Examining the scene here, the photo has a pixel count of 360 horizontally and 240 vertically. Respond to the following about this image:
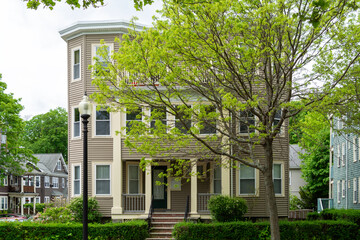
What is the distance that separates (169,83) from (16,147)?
78.5ft

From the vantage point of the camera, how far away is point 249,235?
65.7ft

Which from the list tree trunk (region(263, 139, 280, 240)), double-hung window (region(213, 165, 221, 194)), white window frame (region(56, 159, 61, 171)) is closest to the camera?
tree trunk (region(263, 139, 280, 240))

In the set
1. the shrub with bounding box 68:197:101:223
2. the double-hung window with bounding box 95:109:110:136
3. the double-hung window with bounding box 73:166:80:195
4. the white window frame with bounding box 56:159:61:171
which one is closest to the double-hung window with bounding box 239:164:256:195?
the double-hung window with bounding box 95:109:110:136

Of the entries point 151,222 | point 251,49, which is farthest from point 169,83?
point 151,222

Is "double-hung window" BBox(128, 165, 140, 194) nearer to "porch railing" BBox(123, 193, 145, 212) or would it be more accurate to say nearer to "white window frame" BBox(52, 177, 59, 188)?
"porch railing" BBox(123, 193, 145, 212)

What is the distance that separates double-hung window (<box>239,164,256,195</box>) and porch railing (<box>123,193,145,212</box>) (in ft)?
15.5

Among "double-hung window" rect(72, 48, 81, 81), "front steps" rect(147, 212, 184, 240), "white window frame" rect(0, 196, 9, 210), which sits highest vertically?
"double-hung window" rect(72, 48, 81, 81)

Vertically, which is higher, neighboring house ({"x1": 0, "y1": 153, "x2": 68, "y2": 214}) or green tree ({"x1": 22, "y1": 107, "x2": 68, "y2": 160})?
green tree ({"x1": 22, "y1": 107, "x2": 68, "y2": 160})

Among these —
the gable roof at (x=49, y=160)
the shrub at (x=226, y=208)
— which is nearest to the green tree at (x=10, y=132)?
the shrub at (x=226, y=208)

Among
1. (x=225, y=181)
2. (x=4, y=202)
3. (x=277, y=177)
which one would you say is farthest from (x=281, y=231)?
(x=4, y=202)

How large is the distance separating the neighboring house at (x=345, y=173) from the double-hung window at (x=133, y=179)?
39.9ft

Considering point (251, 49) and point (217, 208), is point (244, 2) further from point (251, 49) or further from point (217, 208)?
point (217, 208)

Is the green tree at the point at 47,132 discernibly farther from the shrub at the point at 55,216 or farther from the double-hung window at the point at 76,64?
the shrub at the point at 55,216

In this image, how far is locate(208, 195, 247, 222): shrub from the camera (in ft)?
72.8
